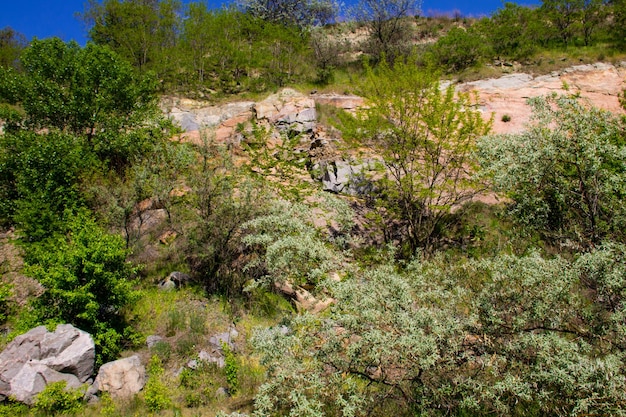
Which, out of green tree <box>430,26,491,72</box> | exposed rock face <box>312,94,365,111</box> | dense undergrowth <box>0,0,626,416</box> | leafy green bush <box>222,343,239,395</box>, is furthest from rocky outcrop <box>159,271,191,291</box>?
green tree <box>430,26,491,72</box>

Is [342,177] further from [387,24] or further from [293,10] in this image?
[293,10]

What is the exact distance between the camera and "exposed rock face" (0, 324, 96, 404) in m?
6.44

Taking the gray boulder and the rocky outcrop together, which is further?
the gray boulder

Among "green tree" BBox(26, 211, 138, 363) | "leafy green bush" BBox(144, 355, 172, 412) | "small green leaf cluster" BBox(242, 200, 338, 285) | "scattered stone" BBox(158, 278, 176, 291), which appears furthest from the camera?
"scattered stone" BBox(158, 278, 176, 291)

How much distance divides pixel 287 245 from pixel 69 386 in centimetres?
449

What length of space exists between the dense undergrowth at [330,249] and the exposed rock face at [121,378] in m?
0.26

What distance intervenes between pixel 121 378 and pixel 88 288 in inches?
77.8

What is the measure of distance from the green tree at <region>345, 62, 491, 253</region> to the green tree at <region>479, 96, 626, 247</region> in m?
4.33

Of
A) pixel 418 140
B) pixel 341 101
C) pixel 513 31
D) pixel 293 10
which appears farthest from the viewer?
pixel 293 10

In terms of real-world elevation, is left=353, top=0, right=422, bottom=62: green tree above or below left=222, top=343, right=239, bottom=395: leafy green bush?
above

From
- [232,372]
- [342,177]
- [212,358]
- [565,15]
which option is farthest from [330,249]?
[565,15]

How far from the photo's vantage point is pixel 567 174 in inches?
258

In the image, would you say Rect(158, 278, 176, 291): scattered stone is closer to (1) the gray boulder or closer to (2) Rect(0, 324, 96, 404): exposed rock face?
(2) Rect(0, 324, 96, 404): exposed rock face

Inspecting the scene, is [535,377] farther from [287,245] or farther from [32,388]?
[32,388]
